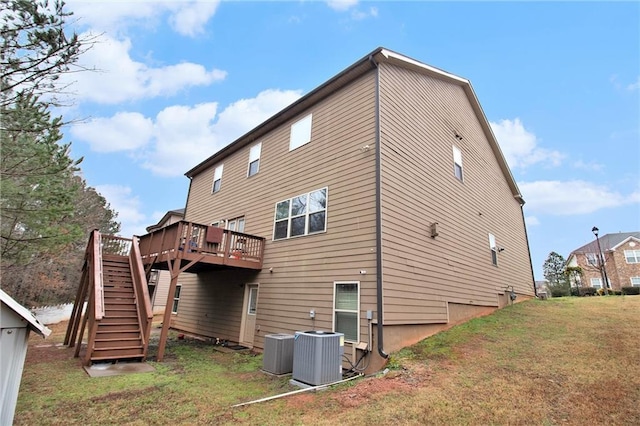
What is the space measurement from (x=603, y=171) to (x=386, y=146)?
→ 34.2m

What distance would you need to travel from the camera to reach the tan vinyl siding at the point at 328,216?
7.75m

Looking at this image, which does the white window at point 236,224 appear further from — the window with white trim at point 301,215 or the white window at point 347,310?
the white window at point 347,310

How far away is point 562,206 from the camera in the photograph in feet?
151

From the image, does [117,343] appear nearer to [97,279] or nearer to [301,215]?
[97,279]

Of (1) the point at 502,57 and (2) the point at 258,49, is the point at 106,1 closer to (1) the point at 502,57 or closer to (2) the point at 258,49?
(2) the point at 258,49

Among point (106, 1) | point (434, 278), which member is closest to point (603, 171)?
point (434, 278)

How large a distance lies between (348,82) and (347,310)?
661 cm

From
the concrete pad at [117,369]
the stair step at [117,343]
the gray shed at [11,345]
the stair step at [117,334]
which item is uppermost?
the gray shed at [11,345]

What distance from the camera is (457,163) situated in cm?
1183

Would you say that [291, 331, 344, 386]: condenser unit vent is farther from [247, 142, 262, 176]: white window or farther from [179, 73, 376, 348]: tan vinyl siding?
[247, 142, 262, 176]: white window

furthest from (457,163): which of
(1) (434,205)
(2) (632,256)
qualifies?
(2) (632,256)

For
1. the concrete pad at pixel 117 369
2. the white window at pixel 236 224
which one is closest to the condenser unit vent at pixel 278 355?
the concrete pad at pixel 117 369

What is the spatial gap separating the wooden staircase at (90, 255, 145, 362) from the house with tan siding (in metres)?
3.37

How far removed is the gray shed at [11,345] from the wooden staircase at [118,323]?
4204 millimetres
